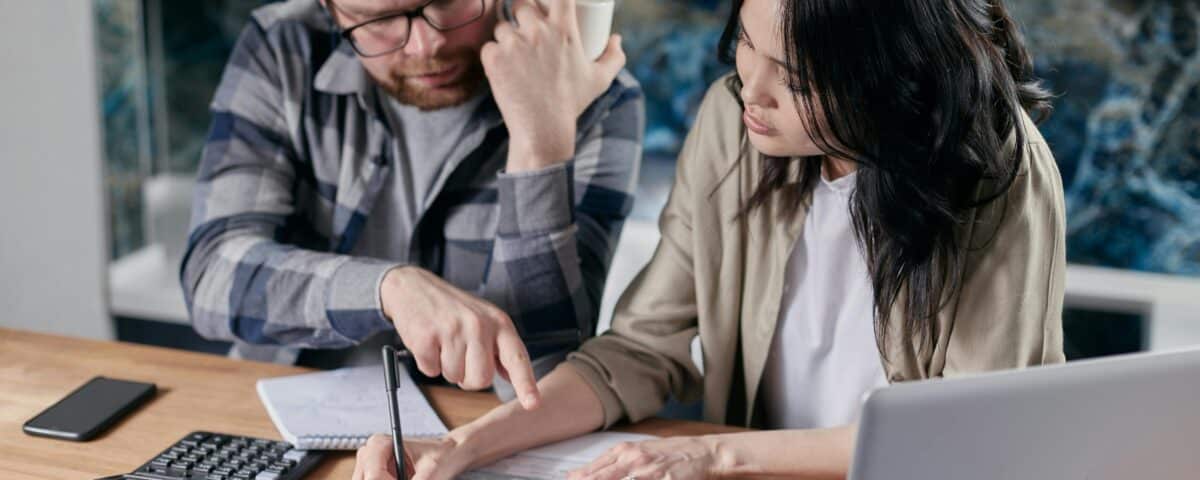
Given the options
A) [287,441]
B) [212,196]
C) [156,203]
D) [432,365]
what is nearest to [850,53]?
[432,365]

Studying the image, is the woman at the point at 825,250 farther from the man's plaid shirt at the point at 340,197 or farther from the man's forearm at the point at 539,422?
the man's plaid shirt at the point at 340,197

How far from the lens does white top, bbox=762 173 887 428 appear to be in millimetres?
1362

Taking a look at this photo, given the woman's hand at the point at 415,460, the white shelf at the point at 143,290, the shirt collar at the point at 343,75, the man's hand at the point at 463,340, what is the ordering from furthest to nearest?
the white shelf at the point at 143,290, the shirt collar at the point at 343,75, the man's hand at the point at 463,340, the woman's hand at the point at 415,460

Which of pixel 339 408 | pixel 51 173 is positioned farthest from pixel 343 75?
pixel 51 173

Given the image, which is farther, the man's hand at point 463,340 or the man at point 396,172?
the man at point 396,172

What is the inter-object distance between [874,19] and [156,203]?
2.34 metres

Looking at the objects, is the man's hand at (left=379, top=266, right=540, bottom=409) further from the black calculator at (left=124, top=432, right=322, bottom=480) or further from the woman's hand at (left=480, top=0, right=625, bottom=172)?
the woman's hand at (left=480, top=0, right=625, bottom=172)

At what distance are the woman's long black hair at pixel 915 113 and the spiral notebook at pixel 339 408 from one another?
1.68 ft

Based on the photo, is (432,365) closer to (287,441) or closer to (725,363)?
(287,441)

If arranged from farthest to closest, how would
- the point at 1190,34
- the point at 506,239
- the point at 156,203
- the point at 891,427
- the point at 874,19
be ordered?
the point at 156,203 < the point at 1190,34 < the point at 506,239 < the point at 874,19 < the point at 891,427

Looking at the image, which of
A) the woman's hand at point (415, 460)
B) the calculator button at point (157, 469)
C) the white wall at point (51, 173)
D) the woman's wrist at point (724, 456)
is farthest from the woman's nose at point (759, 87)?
the white wall at point (51, 173)

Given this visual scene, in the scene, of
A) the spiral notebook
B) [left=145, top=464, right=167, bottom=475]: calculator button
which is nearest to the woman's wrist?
the spiral notebook

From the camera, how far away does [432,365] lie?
4.17 feet

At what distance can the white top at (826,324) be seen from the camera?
4.47ft
